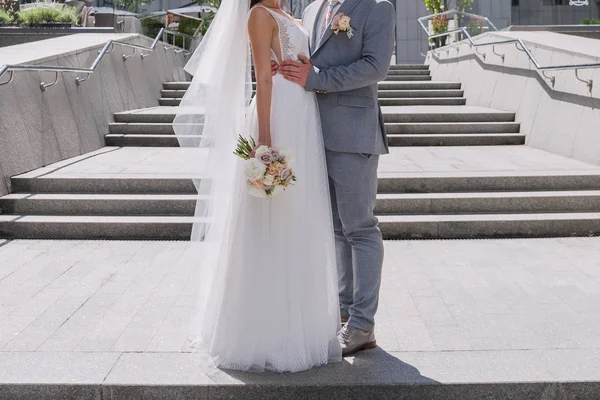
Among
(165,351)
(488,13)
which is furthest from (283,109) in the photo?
(488,13)

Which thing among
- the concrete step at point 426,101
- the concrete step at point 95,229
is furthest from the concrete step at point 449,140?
the concrete step at point 95,229

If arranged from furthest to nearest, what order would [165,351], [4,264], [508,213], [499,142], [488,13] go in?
[488,13]
[499,142]
[508,213]
[4,264]
[165,351]

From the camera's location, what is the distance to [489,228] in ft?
23.9

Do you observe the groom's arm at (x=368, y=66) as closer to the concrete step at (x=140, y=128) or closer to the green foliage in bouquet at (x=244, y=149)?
the green foliage in bouquet at (x=244, y=149)

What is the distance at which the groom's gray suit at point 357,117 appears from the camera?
394 cm

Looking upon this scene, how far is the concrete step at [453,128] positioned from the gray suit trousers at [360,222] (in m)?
7.53

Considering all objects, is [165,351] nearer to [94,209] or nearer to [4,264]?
[4,264]

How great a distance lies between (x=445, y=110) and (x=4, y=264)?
27.4ft

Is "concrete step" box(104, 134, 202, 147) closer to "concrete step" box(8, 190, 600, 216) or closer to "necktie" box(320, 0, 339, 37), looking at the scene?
"concrete step" box(8, 190, 600, 216)

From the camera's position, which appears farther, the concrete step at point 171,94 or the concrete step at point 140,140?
the concrete step at point 171,94

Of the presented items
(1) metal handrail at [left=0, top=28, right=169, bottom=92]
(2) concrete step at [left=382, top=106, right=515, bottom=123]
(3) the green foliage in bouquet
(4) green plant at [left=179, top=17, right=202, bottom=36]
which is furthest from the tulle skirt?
(4) green plant at [left=179, top=17, right=202, bottom=36]

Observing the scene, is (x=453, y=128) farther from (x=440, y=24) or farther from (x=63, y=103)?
(x=440, y=24)

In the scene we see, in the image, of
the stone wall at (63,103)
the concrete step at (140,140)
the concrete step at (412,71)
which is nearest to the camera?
the stone wall at (63,103)

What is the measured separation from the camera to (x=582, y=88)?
9.22 meters
